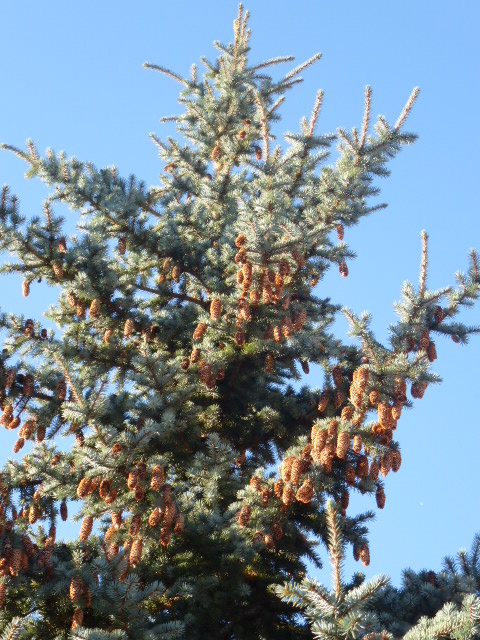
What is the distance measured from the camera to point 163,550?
7.41 meters

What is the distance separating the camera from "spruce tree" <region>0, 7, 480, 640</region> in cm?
677

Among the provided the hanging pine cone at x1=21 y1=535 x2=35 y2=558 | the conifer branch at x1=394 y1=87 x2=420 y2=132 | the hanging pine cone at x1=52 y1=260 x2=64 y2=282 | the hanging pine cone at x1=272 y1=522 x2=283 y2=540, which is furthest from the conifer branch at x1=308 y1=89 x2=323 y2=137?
the hanging pine cone at x1=21 y1=535 x2=35 y2=558

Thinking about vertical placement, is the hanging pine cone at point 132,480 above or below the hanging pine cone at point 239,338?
below

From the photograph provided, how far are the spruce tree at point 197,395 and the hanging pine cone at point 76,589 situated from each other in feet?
0.04

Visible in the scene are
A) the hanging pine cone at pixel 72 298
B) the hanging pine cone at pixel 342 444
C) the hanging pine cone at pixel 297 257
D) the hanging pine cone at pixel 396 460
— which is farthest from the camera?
the hanging pine cone at pixel 72 298

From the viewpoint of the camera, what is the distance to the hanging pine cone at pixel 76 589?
5996 millimetres

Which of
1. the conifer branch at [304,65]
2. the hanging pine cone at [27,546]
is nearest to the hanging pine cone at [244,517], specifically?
the hanging pine cone at [27,546]

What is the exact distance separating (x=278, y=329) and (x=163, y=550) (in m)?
A: 2.68

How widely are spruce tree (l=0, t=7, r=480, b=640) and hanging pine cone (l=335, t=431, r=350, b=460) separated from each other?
16mm

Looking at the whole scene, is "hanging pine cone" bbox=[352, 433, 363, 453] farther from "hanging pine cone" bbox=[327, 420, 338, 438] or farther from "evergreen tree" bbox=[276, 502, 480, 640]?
"evergreen tree" bbox=[276, 502, 480, 640]

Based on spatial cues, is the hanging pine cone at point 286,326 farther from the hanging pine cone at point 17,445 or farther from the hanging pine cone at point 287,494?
the hanging pine cone at point 17,445

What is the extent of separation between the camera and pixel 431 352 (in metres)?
7.40

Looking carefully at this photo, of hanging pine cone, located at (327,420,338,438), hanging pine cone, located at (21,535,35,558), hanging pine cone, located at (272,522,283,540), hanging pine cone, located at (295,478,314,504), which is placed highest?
hanging pine cone, located at (327,420,338,438)

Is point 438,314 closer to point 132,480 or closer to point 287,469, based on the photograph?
point 287,469
